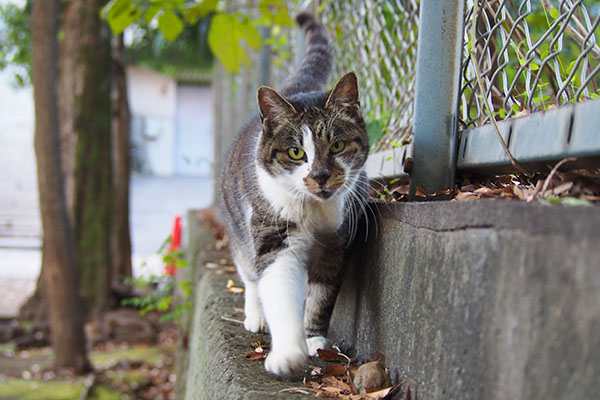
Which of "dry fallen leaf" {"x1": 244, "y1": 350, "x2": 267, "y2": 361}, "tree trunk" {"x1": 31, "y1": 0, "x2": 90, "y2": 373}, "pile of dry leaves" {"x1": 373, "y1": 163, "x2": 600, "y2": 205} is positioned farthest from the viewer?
"tree trunk" {"x1": 31, "y1": 0, "x2": 90, "y2": 373}

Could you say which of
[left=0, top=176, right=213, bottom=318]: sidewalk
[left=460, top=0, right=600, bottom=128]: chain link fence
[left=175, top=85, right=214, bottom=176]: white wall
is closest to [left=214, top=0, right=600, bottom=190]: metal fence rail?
[left=460, top=0, right=600, bottom=128]: chain link fence

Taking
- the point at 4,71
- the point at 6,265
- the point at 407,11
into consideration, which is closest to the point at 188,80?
the point at 4,71

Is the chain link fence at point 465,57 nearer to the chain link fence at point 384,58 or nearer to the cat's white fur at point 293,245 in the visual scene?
the chain link fence at point 384,58

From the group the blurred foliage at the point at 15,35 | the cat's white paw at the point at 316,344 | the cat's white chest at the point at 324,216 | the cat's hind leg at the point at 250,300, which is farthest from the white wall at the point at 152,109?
the cat's white paw at the point at 316,344

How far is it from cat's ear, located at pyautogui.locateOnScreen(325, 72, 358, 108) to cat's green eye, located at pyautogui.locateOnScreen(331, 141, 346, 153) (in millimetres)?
142

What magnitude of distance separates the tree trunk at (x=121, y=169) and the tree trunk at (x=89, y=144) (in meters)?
0.52

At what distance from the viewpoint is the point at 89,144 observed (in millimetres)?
7316

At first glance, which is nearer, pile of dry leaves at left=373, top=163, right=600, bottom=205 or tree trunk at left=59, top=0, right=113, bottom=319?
pile of dry leaves at left=373, top=163, right=600, bottom=205

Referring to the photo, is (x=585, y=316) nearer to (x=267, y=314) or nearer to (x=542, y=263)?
(x=542, y=263)

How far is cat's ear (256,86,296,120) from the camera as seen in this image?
1.91 meters

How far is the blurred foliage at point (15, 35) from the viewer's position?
11008mm

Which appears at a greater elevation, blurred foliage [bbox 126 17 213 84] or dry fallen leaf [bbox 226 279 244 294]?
blurred foliage [bbox 126 17 213 84]

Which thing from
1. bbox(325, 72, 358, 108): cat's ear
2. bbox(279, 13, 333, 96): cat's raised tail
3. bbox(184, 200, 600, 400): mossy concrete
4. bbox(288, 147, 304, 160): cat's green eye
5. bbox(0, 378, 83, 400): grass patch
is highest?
bbox(279, 13, 333, 96): cat's raised tail

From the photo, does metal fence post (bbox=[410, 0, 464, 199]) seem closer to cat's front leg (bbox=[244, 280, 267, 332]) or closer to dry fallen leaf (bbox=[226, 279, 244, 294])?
cat's front leg (bbox=[244, 280, 267, 332])
